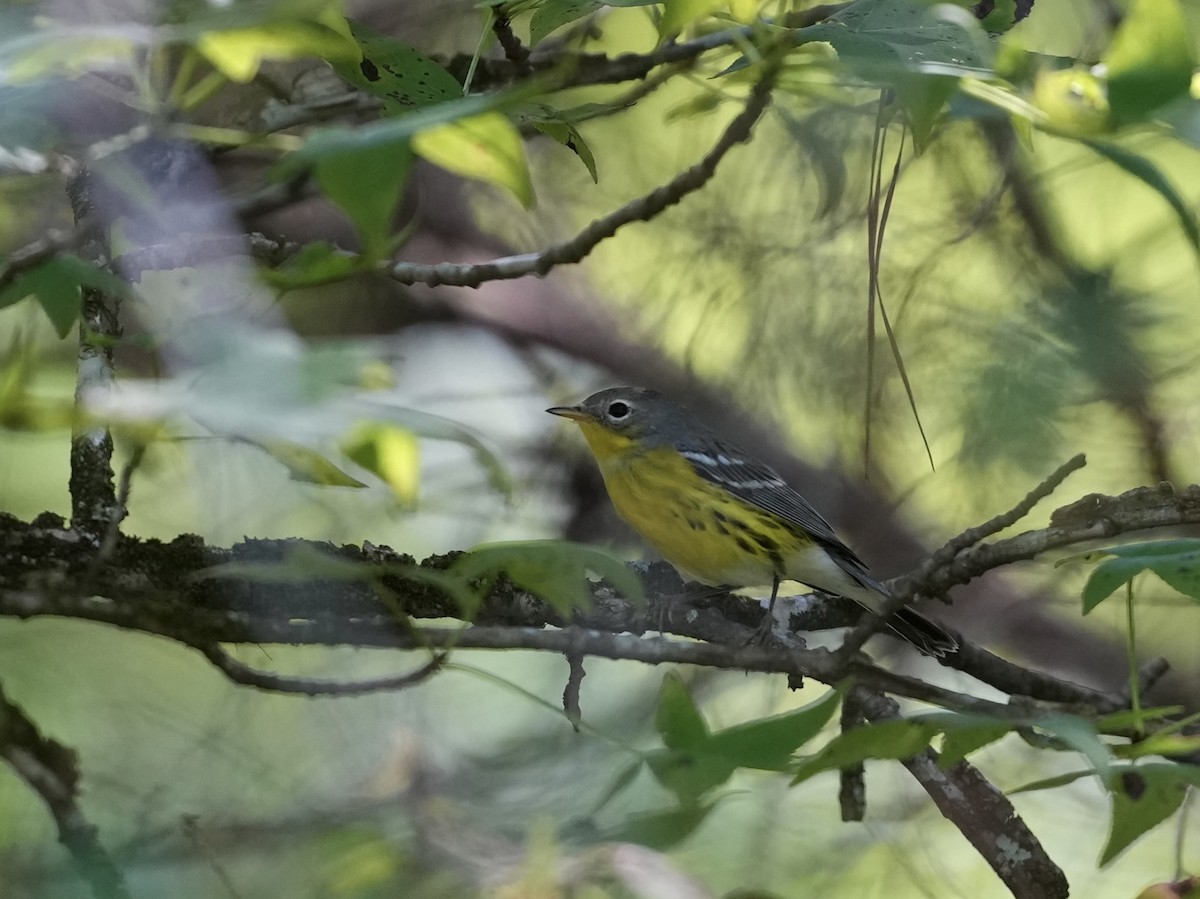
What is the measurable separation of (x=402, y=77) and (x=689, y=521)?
5.16 feet

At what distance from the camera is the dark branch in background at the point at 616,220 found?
97 cm

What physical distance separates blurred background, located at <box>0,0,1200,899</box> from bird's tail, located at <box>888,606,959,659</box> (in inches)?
12.8

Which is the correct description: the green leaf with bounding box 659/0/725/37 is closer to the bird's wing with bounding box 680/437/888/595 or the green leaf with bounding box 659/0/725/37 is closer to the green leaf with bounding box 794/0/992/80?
the green leaf with bounding box 794/0/992/80

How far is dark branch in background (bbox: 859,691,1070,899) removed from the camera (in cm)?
132

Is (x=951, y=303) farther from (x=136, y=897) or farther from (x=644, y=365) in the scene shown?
(x=136, y=897)

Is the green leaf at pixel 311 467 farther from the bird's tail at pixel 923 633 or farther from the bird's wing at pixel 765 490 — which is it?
the bird's wing at pixel 765 490

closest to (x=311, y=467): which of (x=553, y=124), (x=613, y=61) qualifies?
(x=553, y=124)

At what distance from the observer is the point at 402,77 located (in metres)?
1.00

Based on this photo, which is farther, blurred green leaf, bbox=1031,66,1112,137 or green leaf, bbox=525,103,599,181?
green leaf, bbox=525,103,599,181

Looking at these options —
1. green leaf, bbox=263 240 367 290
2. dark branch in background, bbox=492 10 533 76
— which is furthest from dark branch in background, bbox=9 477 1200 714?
dark branch in background, bbox=492 10 533 76

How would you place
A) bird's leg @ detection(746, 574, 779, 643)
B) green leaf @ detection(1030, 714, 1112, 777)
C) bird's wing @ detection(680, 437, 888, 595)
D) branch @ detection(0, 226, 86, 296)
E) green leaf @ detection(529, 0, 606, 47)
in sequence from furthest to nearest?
bird's wing @ detection(680, 437, 888, 595) < bird's leg @ detection(746, 574, 779, 643) < green leaf @ detection(529, 0, 606, 47) < branch @ detection(0, 226, 86, 296) < green leaf @ detection(1030, 714, 1112, 777)

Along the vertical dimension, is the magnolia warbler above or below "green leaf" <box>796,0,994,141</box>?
below

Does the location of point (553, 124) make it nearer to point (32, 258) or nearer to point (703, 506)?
point (32, 258)

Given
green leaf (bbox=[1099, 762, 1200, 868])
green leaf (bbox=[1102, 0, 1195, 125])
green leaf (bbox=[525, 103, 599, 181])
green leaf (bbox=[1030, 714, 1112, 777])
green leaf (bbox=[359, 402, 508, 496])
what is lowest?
green leaf (bbox=[1099, 762, 1200, 868])
